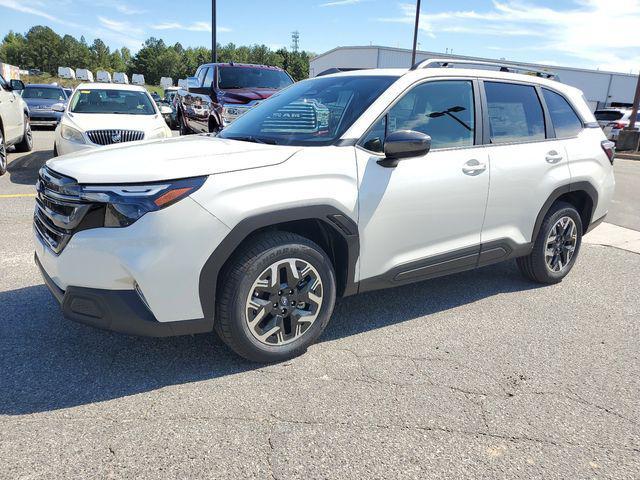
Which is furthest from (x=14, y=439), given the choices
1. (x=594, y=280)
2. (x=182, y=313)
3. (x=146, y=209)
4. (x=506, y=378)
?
(x=594, y=280)

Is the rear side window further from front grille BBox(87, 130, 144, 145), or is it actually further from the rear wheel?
the rear wheel

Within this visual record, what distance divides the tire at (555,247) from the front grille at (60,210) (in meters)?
3.55

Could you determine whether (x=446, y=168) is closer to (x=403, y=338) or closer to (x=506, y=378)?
(x=403, y=338)

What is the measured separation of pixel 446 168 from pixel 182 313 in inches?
80.1

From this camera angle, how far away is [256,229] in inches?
116

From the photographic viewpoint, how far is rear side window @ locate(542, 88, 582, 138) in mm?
4637

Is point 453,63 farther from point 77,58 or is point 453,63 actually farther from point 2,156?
point 77,58

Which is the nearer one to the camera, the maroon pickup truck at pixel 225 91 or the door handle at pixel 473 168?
the door handle at pixel 473 168

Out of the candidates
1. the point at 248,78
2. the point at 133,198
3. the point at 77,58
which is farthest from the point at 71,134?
the point at 77,58

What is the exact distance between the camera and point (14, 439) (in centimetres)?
243

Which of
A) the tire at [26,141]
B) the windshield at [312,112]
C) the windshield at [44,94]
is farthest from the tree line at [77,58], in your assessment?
the windshield at [312,112]

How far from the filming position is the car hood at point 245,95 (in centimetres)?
1002

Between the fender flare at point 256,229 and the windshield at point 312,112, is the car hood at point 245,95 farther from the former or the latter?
the fender flare at point 256,229

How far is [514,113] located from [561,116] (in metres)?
0.67
